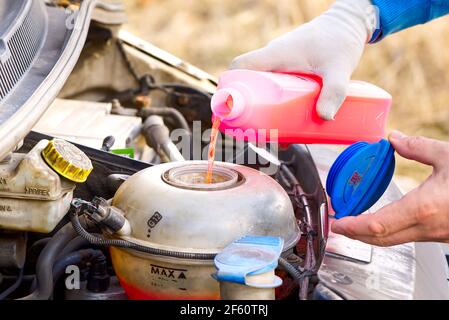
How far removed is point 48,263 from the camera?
47.1 inches

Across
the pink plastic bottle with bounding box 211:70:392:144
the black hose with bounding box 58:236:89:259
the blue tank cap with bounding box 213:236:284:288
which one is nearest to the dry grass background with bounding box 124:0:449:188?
the pink plastic bottle with bounding box 211:70:392:144

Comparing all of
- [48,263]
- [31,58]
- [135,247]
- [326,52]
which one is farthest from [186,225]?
[326,52]

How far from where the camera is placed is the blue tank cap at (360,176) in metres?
1.23

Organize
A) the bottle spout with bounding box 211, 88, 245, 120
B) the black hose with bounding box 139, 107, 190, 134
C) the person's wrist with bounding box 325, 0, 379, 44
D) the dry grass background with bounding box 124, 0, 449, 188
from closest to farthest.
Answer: the bottle spout with bounding box 211, 88, 245, 120 → the person's wrist with bounding box 325, 0, 379, 44 → the black hose with bounding box 139, 107, 190, 134 → the dry grass background with bounding box 124, 0, 449, 188

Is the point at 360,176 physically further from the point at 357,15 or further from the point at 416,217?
the point at 357,15

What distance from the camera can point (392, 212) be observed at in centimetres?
113

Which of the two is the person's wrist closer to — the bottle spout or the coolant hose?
the bottle spout

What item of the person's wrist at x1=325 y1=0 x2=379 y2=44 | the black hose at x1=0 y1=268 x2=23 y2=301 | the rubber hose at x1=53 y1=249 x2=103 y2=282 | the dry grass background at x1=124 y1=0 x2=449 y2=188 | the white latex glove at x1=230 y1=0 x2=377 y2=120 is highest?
the dry grass background at x1=124 y1=0 x2=449 y2=188

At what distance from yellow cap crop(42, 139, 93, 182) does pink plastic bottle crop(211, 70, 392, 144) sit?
15.9 inches

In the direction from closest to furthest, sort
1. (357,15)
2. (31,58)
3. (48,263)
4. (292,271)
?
(292,271), (48,263), (31,58), (357,15)

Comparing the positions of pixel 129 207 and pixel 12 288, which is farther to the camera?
pixel 12 288

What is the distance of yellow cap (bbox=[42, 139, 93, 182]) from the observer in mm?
1105

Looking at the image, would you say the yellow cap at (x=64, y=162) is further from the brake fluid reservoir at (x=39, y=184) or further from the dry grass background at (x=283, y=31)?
the dry grass background at (x=283, y=31)

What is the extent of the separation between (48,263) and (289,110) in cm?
64
